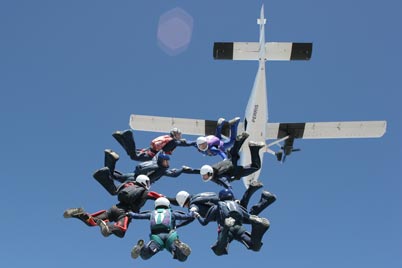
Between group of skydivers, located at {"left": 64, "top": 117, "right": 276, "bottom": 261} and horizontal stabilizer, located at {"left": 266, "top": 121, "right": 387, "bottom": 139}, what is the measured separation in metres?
13.3

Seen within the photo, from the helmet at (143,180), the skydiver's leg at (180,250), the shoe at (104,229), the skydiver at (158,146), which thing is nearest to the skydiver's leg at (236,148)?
the skydiver at (158,146)

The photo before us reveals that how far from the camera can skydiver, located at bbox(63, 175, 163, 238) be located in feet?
25.4

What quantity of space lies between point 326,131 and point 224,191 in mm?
16232

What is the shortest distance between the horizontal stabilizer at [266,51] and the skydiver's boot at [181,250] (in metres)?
13.9

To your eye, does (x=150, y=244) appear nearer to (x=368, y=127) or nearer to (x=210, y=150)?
(x=210, y=150)

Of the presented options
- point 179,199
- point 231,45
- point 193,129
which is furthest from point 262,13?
point 179,199

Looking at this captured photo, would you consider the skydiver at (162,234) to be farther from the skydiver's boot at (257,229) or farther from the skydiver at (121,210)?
the skydiver's boot at (257,229)

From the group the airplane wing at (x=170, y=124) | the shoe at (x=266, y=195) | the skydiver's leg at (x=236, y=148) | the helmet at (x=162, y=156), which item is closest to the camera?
the shoe at (x=266, y=195)

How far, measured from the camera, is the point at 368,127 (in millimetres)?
22734

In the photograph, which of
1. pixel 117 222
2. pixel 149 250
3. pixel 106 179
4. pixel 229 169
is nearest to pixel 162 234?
pixel 149 250

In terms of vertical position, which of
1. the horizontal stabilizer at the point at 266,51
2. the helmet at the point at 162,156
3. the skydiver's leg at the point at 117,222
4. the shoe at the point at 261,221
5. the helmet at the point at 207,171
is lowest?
the skydiver's leg at the point at 117,222

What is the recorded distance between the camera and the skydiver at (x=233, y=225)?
25.5ft

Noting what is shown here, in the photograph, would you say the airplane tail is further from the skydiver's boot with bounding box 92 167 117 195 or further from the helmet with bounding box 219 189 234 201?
the skydiver's boot with bounding box 92 167 117 195

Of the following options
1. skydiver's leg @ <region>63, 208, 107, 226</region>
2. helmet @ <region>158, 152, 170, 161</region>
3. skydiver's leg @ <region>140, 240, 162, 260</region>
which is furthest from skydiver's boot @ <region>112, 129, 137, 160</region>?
skydiver's leg @ <region>140, 240, 162, 260</region>
